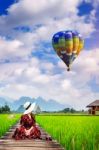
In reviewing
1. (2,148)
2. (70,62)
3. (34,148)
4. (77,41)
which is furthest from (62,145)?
(70,62)

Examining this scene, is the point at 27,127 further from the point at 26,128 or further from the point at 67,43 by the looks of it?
the point at 67,43

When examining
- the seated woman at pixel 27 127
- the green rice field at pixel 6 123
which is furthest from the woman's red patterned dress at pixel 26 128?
the green rice field at pixel 6 123

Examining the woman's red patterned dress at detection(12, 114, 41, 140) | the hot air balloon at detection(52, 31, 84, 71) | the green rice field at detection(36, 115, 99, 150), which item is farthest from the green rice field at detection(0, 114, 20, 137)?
the hot air balloon at detection(52, 31, 84, 71)

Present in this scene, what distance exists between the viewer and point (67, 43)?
29.9m

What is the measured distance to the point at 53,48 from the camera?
101 ft

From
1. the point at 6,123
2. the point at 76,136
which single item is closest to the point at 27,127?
the point at 76,136

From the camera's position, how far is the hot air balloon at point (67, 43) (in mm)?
29812

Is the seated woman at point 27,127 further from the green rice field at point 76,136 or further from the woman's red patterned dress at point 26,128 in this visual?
the green rice field at point 76,136

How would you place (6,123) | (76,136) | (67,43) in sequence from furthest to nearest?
(67,43) → (6,123) → (76,136)

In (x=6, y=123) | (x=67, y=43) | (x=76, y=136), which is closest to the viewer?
(x=76, y=136)

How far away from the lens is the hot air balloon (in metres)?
29.8

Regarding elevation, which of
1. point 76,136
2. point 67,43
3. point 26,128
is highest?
point 67,43

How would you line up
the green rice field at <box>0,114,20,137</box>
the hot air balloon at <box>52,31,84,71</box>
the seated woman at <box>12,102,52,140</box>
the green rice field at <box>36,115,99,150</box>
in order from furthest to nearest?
the hot air balloon at <box>52,31,84,71</box>, the green rice field at <box>0,114,20,137</box>, the seated woman at <box>12,102,52,140</box>, the green rice field at <box>36,115,99,150</box>

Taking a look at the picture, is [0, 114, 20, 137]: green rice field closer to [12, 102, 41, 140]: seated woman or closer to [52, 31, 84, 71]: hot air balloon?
[12, 102, 41, 140]: seated woman
